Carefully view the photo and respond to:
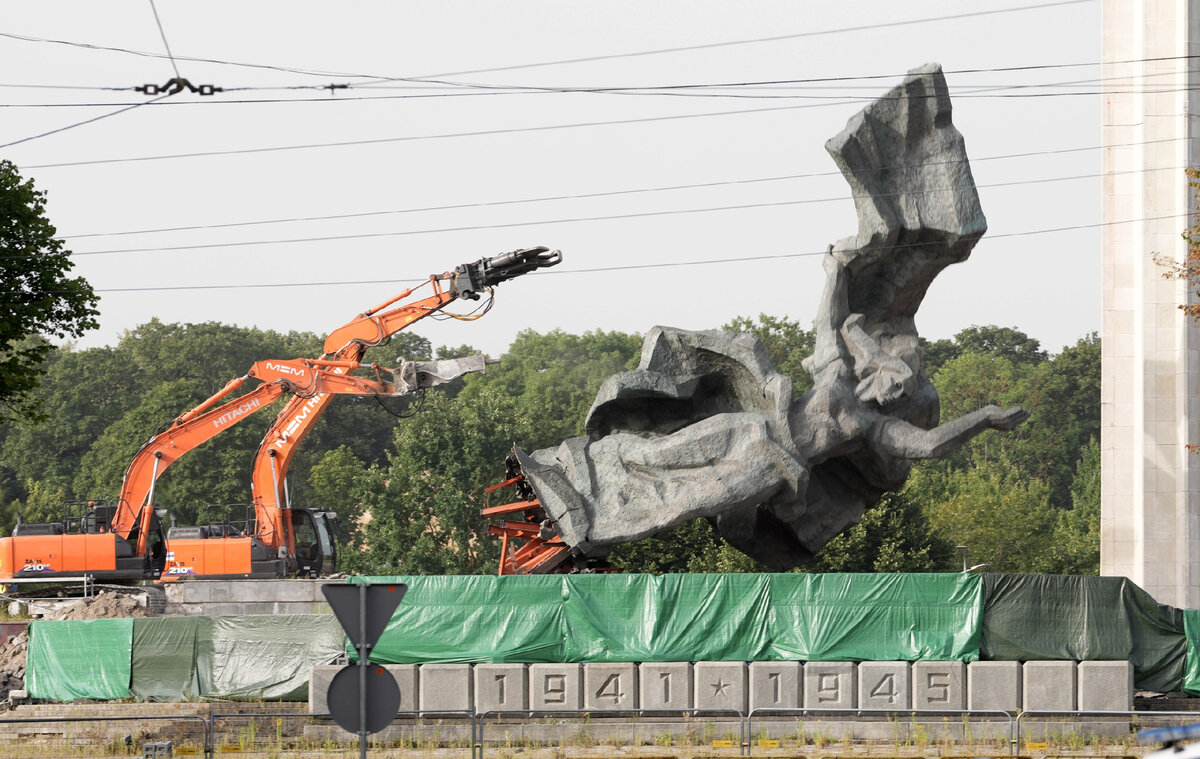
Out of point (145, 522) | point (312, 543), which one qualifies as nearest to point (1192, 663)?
point (312, 543)

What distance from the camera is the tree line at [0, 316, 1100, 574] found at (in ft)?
175

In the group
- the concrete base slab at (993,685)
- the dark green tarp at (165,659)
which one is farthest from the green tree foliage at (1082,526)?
the dark green tarp at (165,659)

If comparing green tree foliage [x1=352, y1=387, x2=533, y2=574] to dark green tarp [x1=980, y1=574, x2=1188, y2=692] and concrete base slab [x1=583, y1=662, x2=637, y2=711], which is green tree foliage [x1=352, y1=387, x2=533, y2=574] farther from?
dark green tarp [x1=980, y1=574, x2=1188, y2=692]

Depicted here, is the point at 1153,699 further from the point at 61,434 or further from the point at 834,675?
the point at 61,434

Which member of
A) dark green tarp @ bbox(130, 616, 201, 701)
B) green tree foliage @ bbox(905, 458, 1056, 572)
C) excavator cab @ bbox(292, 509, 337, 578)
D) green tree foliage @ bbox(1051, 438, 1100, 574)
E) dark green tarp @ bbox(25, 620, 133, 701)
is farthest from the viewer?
green tree foliage @ bbox(905, 458, 1056, 572)

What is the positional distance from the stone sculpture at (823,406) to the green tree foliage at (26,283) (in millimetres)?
11386

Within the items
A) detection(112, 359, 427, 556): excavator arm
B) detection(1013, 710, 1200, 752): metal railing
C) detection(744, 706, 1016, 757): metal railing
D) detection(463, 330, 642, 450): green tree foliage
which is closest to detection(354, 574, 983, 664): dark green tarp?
detection(744, 706, 1016, 757): metal railing

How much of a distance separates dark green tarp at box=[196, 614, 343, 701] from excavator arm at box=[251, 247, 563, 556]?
246 inches

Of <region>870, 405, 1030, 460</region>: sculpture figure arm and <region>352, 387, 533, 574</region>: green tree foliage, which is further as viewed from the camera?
<region>352, 387, 533, 574</region>: green tree foliage

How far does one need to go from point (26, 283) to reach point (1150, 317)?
25.7 metres

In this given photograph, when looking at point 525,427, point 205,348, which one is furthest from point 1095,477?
point 205,348

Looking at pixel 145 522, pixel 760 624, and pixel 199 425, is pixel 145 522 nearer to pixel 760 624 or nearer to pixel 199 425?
pixel 199 425

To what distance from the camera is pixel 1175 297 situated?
3703 cm

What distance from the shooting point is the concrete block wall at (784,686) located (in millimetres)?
22484
